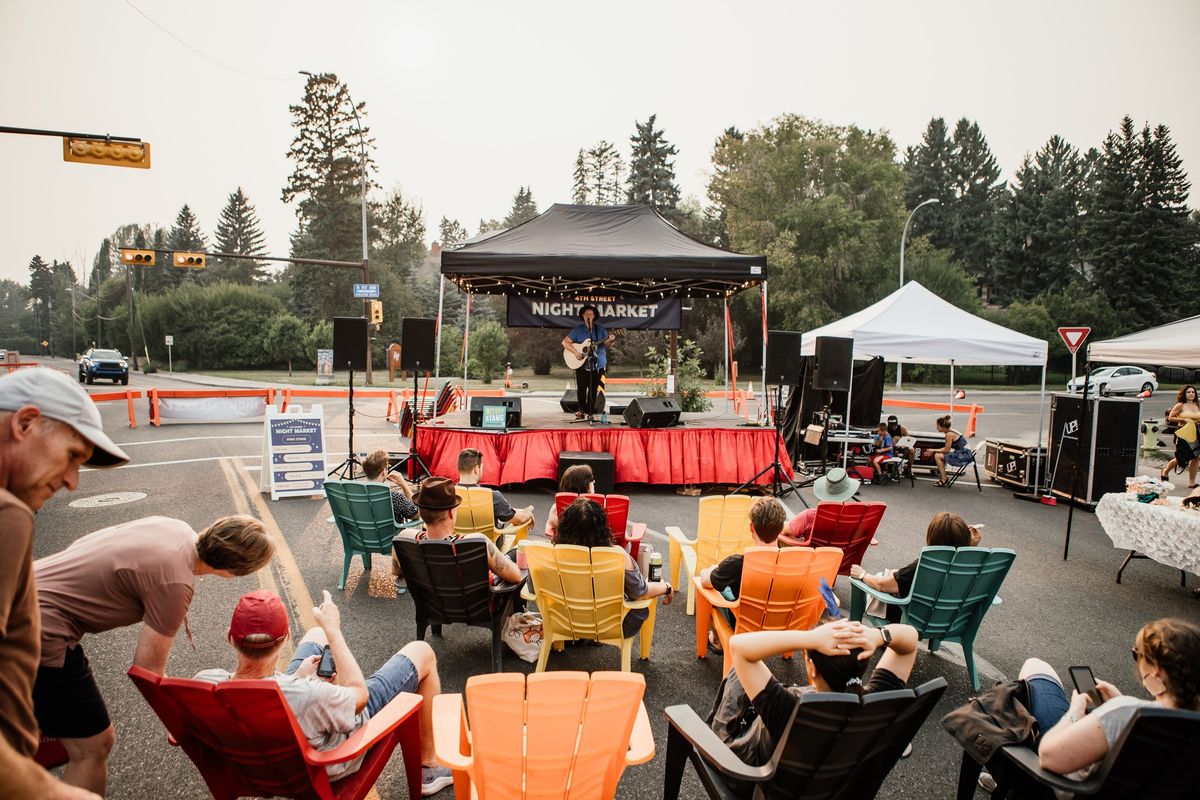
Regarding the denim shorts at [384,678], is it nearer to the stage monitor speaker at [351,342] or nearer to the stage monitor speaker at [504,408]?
the stage monitor speaker at [351,342]

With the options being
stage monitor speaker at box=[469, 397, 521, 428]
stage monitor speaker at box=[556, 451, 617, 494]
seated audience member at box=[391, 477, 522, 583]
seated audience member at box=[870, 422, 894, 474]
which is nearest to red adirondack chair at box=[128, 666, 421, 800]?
seated audience member at box=[391, 477, 522, 583]

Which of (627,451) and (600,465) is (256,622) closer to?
(600,465)

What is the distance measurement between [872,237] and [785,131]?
7565 millimetres

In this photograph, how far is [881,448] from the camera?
33.9 ft

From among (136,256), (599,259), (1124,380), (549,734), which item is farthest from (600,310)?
(1124,380)

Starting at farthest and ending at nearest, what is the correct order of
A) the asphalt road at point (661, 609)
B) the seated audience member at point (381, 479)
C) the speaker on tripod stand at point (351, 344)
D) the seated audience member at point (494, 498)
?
1. the speaker on tripod stand at point (351, 344)
2. the seated audience member at point (381, 479)
3. the seated audience member at point (494, 498)
4. the asphalt road at point (661, 609)

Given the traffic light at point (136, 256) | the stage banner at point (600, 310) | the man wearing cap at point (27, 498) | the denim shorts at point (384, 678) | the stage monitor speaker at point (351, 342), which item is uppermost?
the traffic light at point (136, 256)

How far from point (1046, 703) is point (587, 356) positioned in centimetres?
865

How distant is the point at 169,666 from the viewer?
3.77m

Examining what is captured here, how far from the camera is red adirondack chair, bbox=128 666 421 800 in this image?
74.1 inches

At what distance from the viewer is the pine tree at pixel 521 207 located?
222 feet

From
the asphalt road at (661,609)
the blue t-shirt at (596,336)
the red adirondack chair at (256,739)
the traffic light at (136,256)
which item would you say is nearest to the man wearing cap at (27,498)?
the red adirondack chair at (256,739)

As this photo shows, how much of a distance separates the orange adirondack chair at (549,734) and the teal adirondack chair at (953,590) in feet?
7.10

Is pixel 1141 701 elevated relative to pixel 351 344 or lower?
lower
